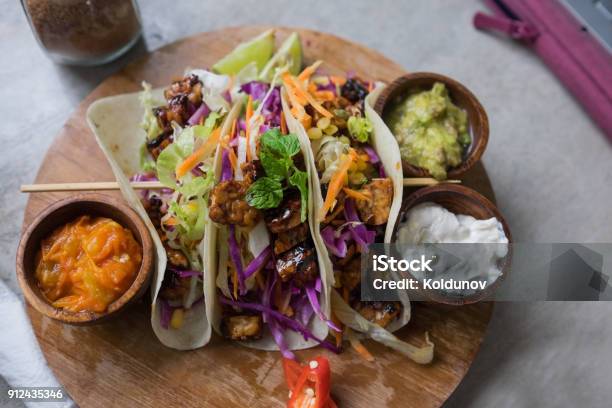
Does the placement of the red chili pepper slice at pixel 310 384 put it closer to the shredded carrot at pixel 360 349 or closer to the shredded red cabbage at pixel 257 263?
the shredded carrot at pixel 360 349

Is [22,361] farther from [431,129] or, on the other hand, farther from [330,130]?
[431,129]

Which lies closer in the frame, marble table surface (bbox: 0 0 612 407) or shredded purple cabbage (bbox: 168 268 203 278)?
shredded purple cabbage (bbox: 168 268 203 278)

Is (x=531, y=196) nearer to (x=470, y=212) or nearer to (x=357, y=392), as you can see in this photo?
(x=470, y=212)

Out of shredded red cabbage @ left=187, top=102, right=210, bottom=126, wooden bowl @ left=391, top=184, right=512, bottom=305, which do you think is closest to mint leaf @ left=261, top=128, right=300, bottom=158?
shredded red cabbage @ left=187, top=102, right=210, bottom=126

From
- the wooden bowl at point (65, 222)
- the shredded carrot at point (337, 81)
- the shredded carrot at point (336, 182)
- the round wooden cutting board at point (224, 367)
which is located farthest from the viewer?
the shredded carrot at point (337, 81)

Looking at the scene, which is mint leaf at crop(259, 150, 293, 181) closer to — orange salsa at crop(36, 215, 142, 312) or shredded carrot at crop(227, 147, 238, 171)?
shredded carrot at crop(227, 147, 238, 171)

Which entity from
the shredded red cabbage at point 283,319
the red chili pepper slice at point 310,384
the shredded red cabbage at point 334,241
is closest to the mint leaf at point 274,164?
the shredded red cabbage at point 334,241

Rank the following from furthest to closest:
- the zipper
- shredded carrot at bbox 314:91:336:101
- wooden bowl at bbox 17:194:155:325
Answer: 1. the zipper
2. shredded carrot at bbox 314:91:336:101
3. wooden bowl at bbox 17:194:155:325
